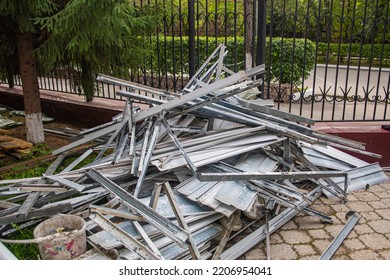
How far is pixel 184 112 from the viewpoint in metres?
4.09

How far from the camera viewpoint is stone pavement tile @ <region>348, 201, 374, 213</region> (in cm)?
396

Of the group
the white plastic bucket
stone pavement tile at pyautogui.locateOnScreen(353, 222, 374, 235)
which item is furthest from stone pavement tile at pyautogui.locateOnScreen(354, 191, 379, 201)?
the white plastic bucket

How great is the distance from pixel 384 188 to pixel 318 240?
166 cm

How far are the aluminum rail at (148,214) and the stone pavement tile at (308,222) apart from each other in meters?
1.49

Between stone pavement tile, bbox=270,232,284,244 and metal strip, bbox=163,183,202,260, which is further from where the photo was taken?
stone pavement tile, bbox=270,232,284,244

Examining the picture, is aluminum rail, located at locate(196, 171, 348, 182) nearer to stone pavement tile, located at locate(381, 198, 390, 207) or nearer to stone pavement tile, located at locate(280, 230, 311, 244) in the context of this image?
stone pavement tile, located at locate(280, 230, 311, 244)

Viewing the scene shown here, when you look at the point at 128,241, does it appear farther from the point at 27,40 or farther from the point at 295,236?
the point at 27,40

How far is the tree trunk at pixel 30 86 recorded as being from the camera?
16.3ft

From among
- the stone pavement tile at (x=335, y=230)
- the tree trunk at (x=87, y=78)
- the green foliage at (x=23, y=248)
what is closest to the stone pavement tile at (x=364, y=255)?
the stone pavement tile at (x=335, y=230)

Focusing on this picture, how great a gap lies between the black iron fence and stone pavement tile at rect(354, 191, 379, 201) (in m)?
1.35

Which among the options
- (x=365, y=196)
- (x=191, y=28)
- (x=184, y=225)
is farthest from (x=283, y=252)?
(x=191, y=28)

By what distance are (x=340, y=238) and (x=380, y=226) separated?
58 centimetres

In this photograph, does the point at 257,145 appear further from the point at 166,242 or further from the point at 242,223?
the point at 166,242

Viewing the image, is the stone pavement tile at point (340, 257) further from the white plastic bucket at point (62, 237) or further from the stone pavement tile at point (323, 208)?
the white plastic bucket at point (62, 237)
